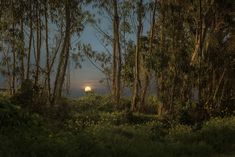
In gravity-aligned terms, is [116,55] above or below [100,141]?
above

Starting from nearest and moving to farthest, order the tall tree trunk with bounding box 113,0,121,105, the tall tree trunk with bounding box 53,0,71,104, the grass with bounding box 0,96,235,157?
the grass with bounding box 0,96,235,157 → the tall tree trunk with bounding box 53,0,71,104 → the tall tree trunk with bounding box 113,0,121,105

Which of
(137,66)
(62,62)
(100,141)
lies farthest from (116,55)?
(100,141)

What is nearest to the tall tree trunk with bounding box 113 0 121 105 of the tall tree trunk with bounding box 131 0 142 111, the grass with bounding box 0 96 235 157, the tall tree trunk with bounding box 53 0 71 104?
the tall tree trunk with bounding box 131 0 142 111

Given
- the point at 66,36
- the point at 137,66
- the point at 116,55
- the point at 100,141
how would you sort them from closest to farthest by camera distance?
the point at 100,141 → the point at 66,36 → the point at 137,66 → the point at 116,55

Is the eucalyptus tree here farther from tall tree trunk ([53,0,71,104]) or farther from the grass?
the grass

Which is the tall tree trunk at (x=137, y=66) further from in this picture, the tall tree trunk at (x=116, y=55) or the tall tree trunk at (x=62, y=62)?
the tall tree trunk at (x=62, y=62)

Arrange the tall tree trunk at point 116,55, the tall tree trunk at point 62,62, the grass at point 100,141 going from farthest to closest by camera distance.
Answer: the tall tree trunk at point 116,55, the tall tree trunk at point 62,62, the grass at point 100,141

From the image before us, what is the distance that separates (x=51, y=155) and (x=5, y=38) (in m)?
23.5

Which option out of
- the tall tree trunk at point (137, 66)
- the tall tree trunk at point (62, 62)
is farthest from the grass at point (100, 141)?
the tall tree trunk at point (137, 66)

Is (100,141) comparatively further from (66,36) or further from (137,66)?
(137,66)

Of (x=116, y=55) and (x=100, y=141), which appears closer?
(x=100, y=141)

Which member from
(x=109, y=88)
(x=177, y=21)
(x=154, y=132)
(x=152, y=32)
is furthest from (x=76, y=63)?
(x=154, y=132)

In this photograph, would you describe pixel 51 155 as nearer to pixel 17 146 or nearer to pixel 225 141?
pixel 17 146

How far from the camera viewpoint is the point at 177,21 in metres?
30.4
